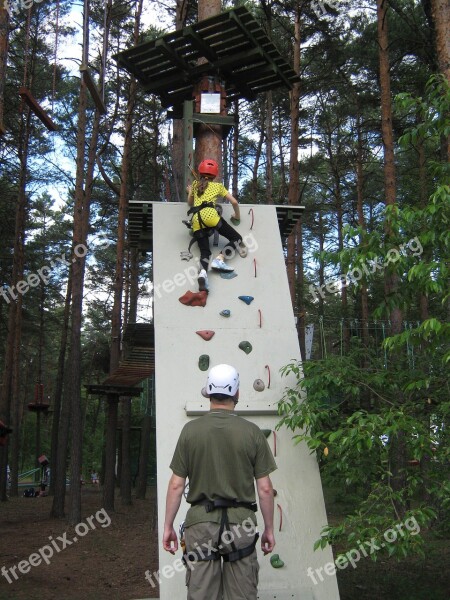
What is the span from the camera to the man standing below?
11.5 feet

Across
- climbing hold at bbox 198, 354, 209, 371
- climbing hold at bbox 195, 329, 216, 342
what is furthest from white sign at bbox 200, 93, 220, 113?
climbing hold at bbox 198, 354, 209, 371

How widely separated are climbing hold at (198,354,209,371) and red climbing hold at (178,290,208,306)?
674 millimetres

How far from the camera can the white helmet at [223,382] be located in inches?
145

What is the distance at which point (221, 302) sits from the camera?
21.2ft

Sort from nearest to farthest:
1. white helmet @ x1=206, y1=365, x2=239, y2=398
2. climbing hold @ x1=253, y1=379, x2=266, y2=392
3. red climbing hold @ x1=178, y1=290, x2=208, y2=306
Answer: white helmet @ x1=206, y1=365, x2=239, y2=398
climbing hold @ x1=253, y1=379, x2=266, y2=392
red climbing hold @ x1=178, y1=290, x2=208, y2=306

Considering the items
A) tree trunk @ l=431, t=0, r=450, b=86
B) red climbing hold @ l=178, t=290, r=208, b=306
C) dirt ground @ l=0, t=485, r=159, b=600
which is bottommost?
dirt ground @ l=0, t=485, r=159, b=600

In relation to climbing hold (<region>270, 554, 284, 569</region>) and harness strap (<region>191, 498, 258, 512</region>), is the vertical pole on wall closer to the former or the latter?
climbing hold (<region>270, 554, 284, 569</region>)

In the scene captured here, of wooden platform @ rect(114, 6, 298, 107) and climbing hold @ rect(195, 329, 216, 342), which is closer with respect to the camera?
climbing hold @ rect(195, 329, 216, 342)

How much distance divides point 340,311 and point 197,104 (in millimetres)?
12325

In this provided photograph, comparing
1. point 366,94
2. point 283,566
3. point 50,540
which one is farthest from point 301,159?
point 283,566

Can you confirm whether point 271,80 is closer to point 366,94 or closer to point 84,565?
point 84,565

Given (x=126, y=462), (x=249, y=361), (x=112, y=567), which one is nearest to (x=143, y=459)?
(x=126, y=462)

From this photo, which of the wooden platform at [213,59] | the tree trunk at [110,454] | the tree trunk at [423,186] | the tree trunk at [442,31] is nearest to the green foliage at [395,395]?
the tree trunk at [442,31]

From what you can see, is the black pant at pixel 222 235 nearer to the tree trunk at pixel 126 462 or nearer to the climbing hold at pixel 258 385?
the climbing hold at pixel 258 385
